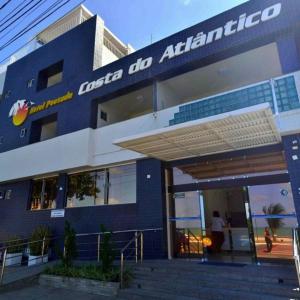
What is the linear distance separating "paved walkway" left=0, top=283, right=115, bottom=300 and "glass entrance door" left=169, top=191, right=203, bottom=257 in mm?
3159

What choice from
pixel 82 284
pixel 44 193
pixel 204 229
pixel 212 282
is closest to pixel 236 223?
pixel 204 229

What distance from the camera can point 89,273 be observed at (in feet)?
23.9

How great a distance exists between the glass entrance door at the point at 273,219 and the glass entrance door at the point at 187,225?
172cm

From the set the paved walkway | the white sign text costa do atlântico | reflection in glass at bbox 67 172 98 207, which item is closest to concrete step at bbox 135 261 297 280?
the paved walkway

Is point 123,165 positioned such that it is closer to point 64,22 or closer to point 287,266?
point 287,266

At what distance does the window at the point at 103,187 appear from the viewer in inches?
405

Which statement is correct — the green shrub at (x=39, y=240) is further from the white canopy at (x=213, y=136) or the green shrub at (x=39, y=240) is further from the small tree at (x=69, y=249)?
the white canopy at (x=213, y=136)

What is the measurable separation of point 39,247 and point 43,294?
3897mm

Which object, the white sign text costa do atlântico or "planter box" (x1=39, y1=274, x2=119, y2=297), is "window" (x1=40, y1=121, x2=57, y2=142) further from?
"planter box" (x1=39, y1=274, x2=119, y2=297)

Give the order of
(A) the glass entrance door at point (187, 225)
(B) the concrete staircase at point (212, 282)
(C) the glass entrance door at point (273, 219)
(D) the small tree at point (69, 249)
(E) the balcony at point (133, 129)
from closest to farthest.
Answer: (B) the concrete staircase at point (212, 282) → (C) the glass entrance door at point (273, 219) → (E) the balcony at point (133, 129) → (D) the small tree at point (69, 249) → (A) the glass entrance door at point (187, 225)

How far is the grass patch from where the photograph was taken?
6.92m

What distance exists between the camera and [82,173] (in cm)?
1181

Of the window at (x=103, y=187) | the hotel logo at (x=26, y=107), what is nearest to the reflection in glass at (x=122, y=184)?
the window at (x=103, y=187)

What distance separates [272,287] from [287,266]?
1.40m
